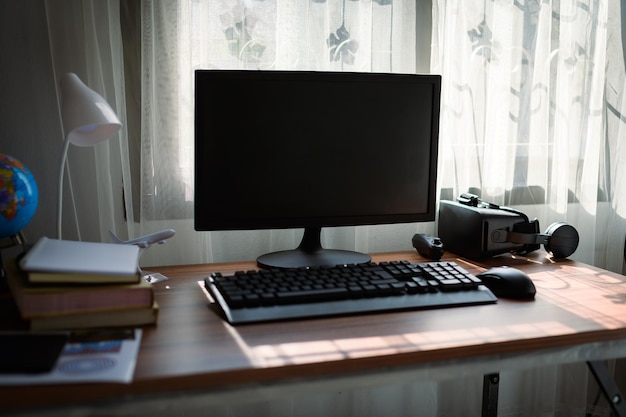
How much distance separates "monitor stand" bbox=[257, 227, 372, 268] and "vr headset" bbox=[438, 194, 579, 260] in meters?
0.28

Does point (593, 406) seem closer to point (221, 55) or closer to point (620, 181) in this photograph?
point (620, 181)

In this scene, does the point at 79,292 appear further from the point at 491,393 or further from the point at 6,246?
the point at 491,393

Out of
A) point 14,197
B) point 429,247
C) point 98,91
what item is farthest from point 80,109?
point 429,247

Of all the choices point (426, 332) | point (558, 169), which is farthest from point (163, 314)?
point (558, 169)

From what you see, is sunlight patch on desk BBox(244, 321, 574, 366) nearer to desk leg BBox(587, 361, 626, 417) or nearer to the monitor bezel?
desk leg BBox(587, 361, 626, 417)

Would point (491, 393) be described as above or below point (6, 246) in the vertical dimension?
below

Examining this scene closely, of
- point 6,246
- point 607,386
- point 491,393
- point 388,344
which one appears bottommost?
point 491,393

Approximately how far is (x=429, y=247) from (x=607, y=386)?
0.56 m

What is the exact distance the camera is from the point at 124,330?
107cm

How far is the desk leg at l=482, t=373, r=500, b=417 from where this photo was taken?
5.52 feet

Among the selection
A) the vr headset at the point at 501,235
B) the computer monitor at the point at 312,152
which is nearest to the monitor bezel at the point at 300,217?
the computer monitor at the point at 312,152

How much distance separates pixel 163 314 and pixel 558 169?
134cm

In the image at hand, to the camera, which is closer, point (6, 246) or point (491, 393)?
point (6, 246)

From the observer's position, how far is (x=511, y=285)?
132 cm
